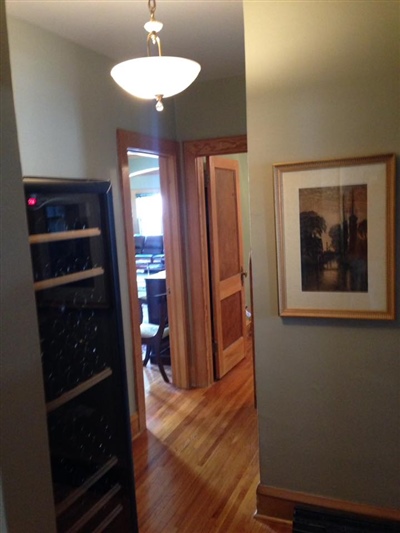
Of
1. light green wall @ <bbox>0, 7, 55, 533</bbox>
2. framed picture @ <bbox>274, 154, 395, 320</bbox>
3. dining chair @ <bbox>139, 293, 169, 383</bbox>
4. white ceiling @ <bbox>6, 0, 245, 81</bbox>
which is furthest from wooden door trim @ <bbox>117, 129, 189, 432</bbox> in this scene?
light green wall @ <bbox>0, 7, 55, 533</bbox>

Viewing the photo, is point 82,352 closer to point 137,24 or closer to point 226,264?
point 137,24

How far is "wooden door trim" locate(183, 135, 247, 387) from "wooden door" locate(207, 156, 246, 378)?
3.5 inches

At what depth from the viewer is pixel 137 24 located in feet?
8.16

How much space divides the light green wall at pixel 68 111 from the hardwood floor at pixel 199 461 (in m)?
0.43

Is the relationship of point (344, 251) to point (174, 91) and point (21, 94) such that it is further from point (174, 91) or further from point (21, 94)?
point (21, 94)

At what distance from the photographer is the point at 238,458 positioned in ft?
9.61

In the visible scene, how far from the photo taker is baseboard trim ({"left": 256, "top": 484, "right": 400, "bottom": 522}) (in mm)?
2113

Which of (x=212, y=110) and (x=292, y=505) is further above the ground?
(x=212, y=110)

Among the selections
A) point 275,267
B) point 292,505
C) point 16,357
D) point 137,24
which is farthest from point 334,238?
point 137,24

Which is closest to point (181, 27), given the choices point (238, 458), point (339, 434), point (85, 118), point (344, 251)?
point (85, 118)

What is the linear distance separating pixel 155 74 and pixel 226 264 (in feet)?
8.99

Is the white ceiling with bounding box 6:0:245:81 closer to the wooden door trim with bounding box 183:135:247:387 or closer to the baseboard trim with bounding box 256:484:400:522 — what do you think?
the wooden door trim with bounding box 183:135:247:387

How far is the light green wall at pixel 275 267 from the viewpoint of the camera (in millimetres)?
1929

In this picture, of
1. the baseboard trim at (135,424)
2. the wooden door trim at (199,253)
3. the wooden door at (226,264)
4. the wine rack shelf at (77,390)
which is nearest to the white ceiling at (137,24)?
the wooden door trim at (199,253)
